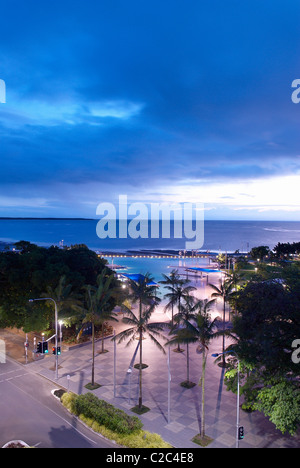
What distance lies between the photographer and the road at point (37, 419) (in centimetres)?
2095

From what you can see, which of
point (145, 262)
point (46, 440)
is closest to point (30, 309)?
point (46, 440)

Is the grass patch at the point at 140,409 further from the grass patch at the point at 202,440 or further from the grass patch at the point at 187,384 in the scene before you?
the grass patch at the point at 187,384

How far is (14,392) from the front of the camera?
2752 cm

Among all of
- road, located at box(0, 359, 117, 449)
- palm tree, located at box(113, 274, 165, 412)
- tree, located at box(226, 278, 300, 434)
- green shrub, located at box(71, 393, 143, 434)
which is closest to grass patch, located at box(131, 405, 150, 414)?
palm tree, located at box(113, 274, 165, 412)

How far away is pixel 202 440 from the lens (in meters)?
20.7

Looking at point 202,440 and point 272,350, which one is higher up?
point 272,350

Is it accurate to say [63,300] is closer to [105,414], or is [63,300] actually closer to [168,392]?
[105,414]

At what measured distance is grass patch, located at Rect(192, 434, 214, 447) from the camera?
66.8 feet

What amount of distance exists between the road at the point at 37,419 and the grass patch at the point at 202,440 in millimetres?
4937

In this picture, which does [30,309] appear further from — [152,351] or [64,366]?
[152,351]

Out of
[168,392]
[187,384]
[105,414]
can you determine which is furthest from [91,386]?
[187,384]

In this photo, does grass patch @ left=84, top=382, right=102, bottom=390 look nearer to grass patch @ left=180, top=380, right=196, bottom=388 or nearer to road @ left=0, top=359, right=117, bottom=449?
road @ left=0, top=359, right=117, bottom=449

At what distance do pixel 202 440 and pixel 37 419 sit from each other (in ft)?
37.3

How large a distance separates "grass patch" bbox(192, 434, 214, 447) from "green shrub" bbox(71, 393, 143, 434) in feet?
11.4
